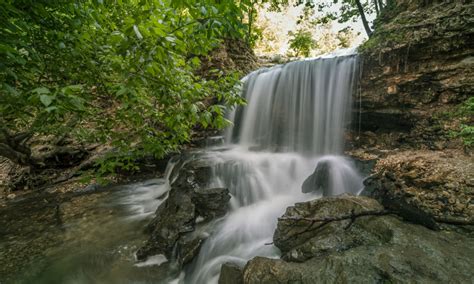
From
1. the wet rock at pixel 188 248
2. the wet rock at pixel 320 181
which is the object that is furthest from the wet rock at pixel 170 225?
the wet rock at pixel 320 181

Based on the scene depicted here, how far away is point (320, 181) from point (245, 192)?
1.67 metres

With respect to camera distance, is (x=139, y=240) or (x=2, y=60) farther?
(x=139, y=240)

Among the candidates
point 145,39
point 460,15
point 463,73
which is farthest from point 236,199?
point 460,15

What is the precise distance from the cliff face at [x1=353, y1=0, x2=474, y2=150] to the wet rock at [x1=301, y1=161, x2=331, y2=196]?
1904 millimetres

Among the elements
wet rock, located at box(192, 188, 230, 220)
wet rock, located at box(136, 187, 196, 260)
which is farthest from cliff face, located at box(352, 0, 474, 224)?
wet rock, located at box(136, 187, 196, 260)

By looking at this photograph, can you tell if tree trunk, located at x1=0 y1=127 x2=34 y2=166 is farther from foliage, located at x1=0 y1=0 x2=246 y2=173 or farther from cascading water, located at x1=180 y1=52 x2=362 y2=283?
cascading water, located at x1=180 y1=52 x2=362 y2=283

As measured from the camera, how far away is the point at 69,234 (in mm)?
4246

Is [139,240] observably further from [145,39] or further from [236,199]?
[145,39]

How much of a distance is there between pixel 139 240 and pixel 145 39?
3.45 m

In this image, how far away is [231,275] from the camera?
263 cm

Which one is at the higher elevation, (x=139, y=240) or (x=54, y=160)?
(x=54, y=160)

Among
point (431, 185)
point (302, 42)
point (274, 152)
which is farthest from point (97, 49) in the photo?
point (302, 42)

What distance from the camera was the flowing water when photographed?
338cm

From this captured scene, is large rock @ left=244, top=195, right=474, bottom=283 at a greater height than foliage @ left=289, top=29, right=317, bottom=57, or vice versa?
foliage @ left=289, top=29, right=317, bottom=57
